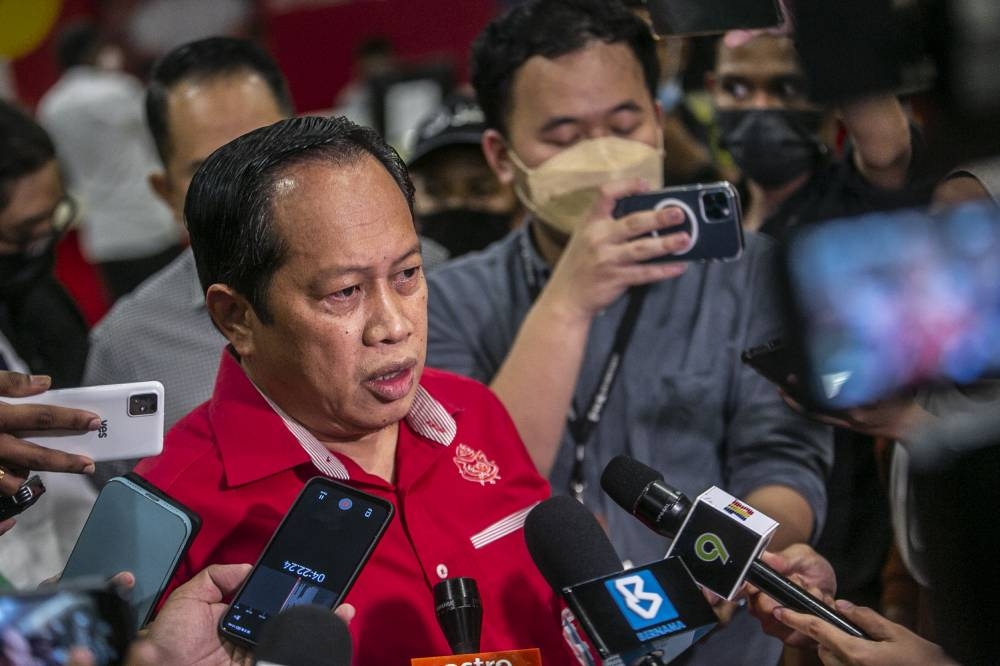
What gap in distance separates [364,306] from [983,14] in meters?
0.72

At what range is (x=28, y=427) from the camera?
Answer: 1434 mm

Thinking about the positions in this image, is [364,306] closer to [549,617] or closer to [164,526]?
[164,526]

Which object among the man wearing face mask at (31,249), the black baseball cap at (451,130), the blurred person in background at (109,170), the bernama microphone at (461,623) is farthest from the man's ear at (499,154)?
the blurred person in background at (109,170)

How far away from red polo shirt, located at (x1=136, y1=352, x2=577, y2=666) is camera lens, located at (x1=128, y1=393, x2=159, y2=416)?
60 mm

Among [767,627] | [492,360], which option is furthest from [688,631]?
[492,360]

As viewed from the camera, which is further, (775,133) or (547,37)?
(775,133)

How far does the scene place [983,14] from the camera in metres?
1.11

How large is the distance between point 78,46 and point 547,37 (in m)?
4.65

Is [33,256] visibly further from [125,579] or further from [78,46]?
[78,46]

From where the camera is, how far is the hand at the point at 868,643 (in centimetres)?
126

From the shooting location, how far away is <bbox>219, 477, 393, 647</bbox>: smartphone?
4.13 feet

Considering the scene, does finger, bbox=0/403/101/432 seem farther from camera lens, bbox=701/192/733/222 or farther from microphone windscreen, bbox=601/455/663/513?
camera lens, bbox=701/192/733/222

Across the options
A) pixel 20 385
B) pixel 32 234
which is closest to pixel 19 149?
pixel 32 234

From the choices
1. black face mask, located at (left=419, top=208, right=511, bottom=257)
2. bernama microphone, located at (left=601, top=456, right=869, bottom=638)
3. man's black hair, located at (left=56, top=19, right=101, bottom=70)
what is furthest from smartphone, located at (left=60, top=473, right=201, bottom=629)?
→ man's black hair, located at (left=56, top=19, right=101, bottom=70)
